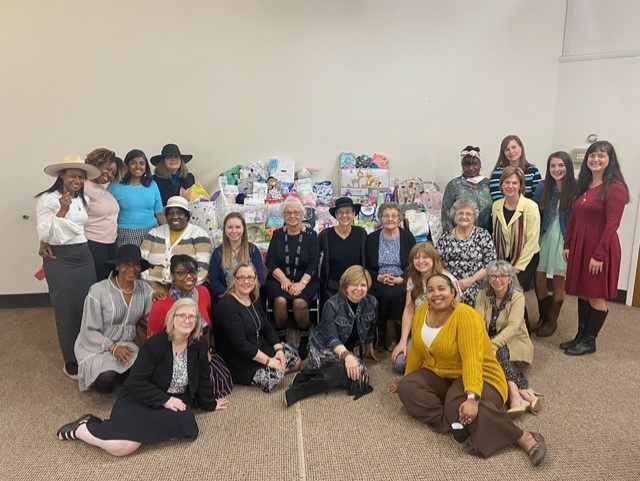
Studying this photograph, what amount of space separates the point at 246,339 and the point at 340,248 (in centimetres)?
98

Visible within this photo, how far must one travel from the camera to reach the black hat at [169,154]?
3.73 metres

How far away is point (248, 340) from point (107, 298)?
33.3 inches

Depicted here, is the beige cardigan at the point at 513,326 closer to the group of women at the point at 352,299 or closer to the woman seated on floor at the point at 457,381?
the group of women at the point at 352,299

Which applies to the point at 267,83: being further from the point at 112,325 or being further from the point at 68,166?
the point at 112,325

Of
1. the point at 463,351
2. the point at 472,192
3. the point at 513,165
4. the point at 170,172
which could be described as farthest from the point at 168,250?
the point at 513,165

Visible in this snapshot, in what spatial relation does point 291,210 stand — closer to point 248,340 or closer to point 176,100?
point 248,340

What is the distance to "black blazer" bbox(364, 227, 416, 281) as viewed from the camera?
3211 millimetres

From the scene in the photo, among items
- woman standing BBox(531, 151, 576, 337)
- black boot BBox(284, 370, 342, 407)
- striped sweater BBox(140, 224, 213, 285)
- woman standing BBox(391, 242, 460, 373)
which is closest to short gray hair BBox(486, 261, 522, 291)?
woman standing BBox(391, 242, 460, 373)

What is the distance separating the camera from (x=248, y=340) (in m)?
2.70

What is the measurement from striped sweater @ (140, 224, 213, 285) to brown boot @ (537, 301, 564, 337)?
2.52 m

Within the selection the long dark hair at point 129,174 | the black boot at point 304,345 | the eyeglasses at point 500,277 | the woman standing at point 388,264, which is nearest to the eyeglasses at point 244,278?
the black boot at point 304,345

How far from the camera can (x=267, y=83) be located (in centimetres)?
422

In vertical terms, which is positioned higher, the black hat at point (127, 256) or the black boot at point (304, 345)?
the black hat at point (127, 256)

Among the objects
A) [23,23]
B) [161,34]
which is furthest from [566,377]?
[23,23]
